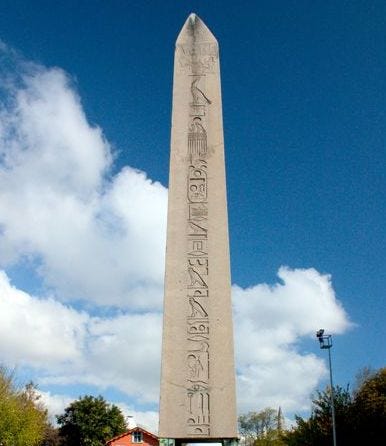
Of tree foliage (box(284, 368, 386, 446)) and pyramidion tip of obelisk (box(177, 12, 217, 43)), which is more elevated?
pyramidion tip of obelisk (box(177, 12, 217, 43))

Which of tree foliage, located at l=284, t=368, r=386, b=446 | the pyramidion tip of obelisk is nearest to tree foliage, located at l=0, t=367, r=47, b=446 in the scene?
tree foliage, located at l=284, t=368, r=386, b=446

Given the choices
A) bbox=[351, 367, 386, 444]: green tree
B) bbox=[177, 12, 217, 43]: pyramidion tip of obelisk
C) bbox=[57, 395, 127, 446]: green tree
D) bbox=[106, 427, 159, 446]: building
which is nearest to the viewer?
bbox=[177, 12, 217, 43]: pyramidion tip of obelisk

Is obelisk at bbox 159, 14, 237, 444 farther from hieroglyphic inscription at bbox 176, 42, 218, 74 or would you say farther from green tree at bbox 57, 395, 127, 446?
green tree at bbox 57, 395, 127, 446

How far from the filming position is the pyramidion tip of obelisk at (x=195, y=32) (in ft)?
26.0

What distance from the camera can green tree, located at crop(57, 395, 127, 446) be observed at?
44250mm

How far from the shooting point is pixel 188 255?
6363 mm

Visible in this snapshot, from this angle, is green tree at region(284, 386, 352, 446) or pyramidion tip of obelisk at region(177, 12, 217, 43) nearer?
pyramidion tip of obelisk at region(177, 12, 217, 43)

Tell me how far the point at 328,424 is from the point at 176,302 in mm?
20513

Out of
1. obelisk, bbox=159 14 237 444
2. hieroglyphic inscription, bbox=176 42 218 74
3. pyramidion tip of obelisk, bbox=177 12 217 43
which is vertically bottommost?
obelisk, bbox=159 14 237 444

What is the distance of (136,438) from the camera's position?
40.0 m

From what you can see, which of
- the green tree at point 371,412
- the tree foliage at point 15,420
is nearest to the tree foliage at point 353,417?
the green tree at point 371,412

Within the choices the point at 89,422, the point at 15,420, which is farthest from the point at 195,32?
the point at 89,422

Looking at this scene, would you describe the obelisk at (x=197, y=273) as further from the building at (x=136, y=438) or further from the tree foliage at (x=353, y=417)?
the building at (x=136, y=438)

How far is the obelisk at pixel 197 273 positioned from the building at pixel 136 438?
36281 millimetres
